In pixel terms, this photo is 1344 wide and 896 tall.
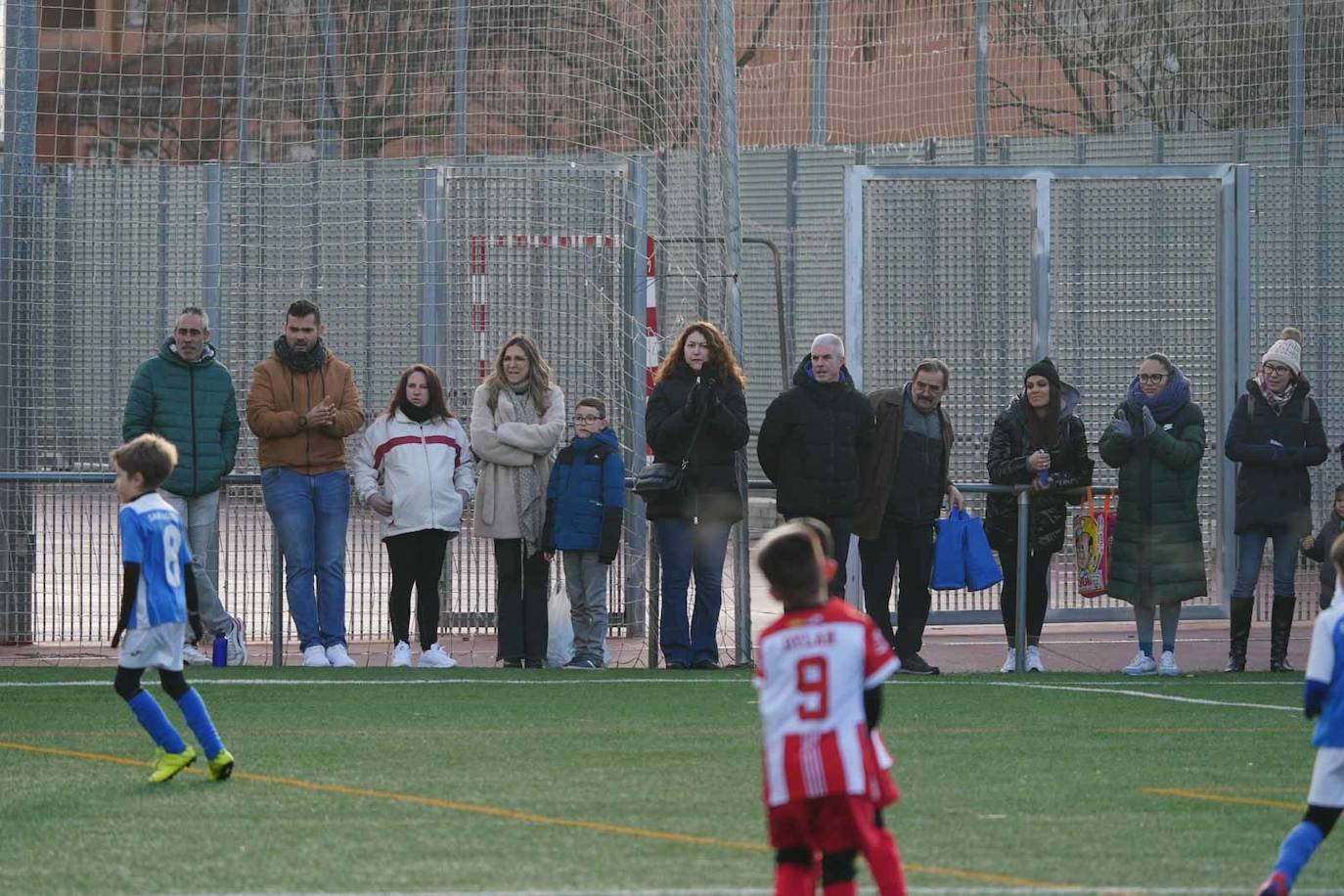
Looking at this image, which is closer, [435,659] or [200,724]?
[200,724]

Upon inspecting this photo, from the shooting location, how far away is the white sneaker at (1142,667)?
12742 mm

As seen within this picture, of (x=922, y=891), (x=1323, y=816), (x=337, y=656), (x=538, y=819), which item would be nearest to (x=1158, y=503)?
(x=337, y=656)

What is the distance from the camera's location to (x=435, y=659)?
1273 centimetres

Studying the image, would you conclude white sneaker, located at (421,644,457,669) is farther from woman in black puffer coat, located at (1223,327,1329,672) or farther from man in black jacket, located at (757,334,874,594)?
woman in black puffer coat, located at (1223,327,1329,672)

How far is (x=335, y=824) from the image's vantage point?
7.08 m

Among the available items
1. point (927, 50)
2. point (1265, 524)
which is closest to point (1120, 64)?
point (927, 50)

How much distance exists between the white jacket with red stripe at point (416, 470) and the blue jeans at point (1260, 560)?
4.71 meters

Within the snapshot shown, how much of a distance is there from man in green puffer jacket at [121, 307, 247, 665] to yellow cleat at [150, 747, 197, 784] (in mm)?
4406

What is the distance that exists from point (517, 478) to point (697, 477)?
109cm

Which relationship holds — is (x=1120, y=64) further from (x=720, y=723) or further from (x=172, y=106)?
(x=720, y=723)

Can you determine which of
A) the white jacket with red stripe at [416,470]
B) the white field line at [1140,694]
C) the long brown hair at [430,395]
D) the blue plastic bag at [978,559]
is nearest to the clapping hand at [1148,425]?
the blue plastic bag at [978,559]

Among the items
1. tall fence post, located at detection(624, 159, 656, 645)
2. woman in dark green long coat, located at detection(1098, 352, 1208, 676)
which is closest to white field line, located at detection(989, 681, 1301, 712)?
woman in dark green long coat, located at detection(1098, 352, 1208, 676)

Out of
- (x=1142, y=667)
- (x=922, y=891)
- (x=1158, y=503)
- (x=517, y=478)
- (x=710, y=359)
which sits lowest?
(x=1142, y=667)

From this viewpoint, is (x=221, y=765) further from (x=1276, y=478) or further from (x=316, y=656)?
(x=1276, y=478)
